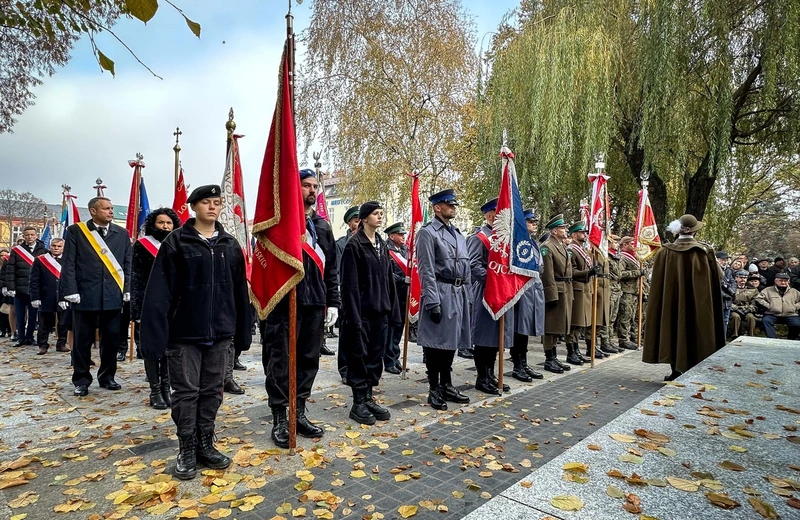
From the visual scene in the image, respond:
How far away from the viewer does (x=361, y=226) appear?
5449mm

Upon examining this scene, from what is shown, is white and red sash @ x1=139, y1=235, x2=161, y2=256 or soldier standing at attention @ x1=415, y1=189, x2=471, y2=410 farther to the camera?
soldier standing at attention @ x1=415, y1=189, x2=471, y2=410

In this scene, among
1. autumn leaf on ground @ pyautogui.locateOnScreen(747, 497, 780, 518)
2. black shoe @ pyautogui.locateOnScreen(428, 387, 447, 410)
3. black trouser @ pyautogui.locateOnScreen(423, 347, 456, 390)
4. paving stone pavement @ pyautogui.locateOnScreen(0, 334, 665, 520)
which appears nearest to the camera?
autumn leaf on ground @ pyautogui.locateOnScreen(747, 497, 780, 518)

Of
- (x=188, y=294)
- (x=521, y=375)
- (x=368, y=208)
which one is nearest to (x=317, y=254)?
(x=368, y=208)

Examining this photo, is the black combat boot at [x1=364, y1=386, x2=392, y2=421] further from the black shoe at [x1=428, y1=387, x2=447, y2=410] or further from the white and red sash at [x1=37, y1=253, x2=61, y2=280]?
the white and red sash at [x1=37, y1=253, x2=61, y2=280]

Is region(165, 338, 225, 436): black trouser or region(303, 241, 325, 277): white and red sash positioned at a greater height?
region(303, 241, 325, 277): white and red sash

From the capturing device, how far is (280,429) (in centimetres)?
430

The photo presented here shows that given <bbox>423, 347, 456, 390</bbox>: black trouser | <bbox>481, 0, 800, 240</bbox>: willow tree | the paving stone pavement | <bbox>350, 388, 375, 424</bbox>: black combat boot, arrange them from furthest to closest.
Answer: <bbox>481, 0, 800, 240</bbox>: willow tree, <bbox>423, 347, 456, 390</bbox>: black trouser, <bbox>350, 388, 375, 424</bbox>: black combat boot, the paving stone pavement

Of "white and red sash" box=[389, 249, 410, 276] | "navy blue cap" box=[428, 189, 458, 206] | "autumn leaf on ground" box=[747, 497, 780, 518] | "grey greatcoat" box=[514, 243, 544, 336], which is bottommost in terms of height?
"autumn leaf on ground" box=[747, 497, 780, 518]

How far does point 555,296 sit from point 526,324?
3.50 feet

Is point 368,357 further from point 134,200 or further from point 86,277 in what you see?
point 134,200

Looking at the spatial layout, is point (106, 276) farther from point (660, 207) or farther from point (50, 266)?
point (660, 207)

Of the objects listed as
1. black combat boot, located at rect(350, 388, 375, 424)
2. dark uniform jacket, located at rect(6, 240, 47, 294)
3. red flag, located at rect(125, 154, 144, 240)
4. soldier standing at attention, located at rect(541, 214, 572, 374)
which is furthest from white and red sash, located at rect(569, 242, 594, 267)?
dark uniform jacket, located at rect(6, 240, 47, 294)

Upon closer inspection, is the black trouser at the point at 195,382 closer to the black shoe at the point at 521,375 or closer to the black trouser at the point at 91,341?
the black trouser at the point at 91,341

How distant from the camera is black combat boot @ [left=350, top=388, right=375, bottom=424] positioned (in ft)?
16.1
